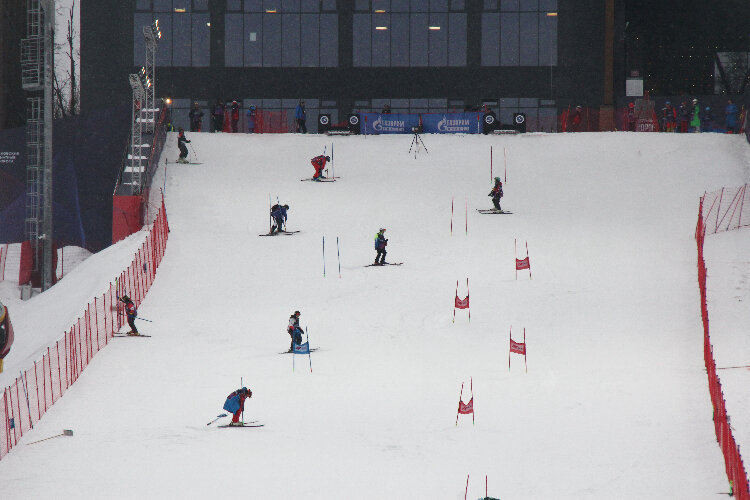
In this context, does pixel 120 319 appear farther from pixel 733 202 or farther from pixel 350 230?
pixel 733 202

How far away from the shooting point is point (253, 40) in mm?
58156

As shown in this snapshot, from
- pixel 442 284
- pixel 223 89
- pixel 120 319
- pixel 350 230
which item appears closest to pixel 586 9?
pixel 223 89

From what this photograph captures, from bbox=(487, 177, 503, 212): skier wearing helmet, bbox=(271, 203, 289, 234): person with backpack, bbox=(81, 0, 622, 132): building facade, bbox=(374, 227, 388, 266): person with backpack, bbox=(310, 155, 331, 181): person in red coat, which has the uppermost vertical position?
bbox=(81, 0, 622, 132): building facade

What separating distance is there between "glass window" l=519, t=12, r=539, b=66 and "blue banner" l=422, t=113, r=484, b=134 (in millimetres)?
12999

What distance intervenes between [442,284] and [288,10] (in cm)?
3385

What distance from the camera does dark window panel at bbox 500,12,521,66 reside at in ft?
Answer: 190

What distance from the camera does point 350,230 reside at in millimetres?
32656

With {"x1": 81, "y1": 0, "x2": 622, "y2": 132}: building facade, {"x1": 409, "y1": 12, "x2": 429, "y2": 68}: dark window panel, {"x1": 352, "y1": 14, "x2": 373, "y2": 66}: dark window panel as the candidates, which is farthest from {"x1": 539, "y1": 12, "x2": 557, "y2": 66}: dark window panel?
{"x1": 352, "y1": 14, "x2": 373, "y2": 66}: dark window panel

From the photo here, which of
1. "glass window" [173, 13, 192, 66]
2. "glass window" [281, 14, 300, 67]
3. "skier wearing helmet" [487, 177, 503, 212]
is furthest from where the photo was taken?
"glass window" [281, 14, 300, 67]

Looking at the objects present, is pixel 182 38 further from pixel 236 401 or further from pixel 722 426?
pixel 722 426

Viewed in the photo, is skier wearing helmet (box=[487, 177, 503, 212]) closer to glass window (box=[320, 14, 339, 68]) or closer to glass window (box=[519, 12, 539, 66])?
glass window (box=[519, 12, 539, 66])

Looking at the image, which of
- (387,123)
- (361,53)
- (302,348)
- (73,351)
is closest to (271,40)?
(361,53)

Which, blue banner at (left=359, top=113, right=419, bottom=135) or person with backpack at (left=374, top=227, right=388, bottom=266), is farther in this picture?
blue banner at (left=359, top=113, right=419, bottom=135)

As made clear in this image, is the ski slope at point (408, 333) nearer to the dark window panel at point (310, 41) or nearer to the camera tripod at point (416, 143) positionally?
the camera tripod at point (416, 143)
